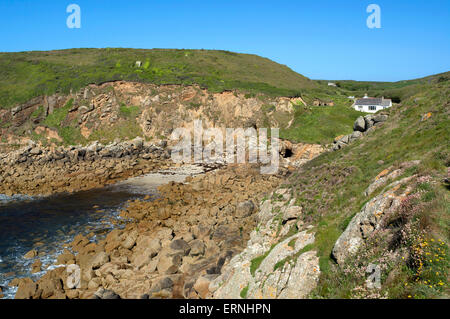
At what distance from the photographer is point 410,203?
1095 cm

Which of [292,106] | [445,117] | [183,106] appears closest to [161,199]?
[445,117]

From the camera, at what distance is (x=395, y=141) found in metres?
21.9

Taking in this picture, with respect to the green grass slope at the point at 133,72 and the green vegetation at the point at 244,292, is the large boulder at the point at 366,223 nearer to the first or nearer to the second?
the green vegetation at the point at 244,292

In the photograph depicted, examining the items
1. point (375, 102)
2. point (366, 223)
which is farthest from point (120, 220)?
point (375, 102)

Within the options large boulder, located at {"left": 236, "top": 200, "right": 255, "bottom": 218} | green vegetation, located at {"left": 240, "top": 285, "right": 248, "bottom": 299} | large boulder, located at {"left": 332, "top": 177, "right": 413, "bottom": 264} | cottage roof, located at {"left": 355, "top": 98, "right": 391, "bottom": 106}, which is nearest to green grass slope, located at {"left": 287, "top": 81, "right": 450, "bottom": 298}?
large boulder, located at {"left": 332, "top": 177, "right": 413, "bottom": 264}

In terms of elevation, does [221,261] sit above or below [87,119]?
below

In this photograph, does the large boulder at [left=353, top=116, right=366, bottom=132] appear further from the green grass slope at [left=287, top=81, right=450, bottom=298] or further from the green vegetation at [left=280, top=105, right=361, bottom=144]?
the green vegetation at [left=280, top=105, right=361, bottom=144]

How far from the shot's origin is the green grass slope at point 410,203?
28.4ft

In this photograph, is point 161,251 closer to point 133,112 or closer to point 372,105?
point 133,112

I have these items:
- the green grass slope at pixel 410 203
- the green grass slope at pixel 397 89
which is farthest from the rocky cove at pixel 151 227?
the green grass slope at pixel 397 89

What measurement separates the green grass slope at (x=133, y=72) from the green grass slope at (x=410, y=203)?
141 ft

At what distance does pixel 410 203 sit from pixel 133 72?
6675 centimetres

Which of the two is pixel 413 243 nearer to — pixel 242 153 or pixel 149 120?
pixel 242 153
